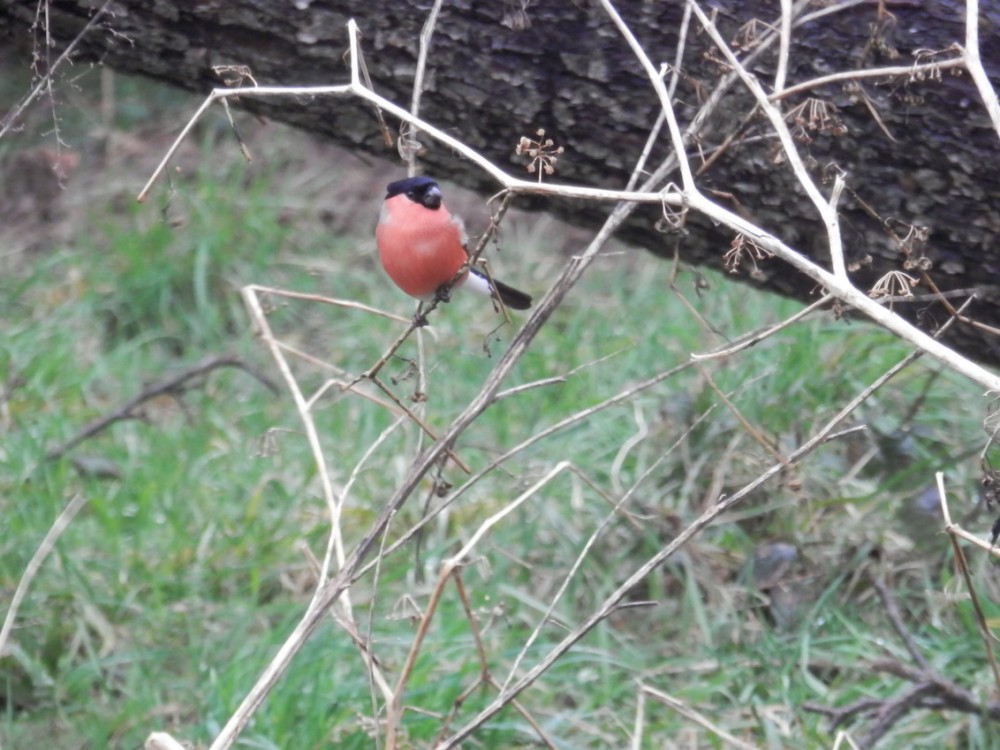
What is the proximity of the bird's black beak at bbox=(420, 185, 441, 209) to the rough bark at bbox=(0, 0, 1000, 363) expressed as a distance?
196 millimetres

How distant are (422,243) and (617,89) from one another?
1.60 ft

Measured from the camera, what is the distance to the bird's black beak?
→ 2.31 meters

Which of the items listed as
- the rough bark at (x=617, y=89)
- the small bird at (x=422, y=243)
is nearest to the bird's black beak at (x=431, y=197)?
the small bird at (x=422, y=243)

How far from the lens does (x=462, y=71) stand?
2.05m

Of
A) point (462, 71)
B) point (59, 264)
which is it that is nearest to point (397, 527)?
point (462, 71)

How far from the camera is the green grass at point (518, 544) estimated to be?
2.55 meters

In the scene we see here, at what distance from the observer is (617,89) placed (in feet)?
6.69

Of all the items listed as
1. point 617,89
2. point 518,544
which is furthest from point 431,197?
point 518,544

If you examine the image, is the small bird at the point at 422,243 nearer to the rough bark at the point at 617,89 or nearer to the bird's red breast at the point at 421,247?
the bird's red breast at the point at 421,247

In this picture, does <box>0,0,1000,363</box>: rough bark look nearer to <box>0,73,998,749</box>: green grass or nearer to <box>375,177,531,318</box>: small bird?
<box>375,177,531,318</box>: small bird

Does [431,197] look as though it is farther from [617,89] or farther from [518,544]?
[518,544]

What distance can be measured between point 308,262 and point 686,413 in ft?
6.64

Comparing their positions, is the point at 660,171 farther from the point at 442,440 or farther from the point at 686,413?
the point at 686,413

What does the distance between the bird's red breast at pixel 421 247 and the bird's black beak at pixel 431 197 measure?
0.01 metres
